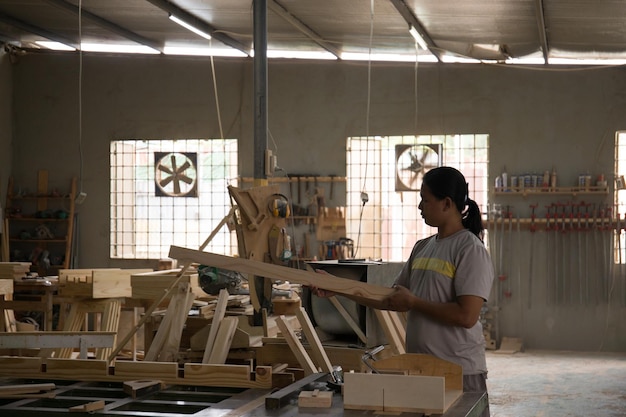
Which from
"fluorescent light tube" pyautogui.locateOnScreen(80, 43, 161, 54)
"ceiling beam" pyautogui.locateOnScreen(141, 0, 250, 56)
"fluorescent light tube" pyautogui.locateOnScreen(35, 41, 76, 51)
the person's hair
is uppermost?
"fluorescent light tube" pyautogui.locateOnScreen(35, 41, 76, 51)

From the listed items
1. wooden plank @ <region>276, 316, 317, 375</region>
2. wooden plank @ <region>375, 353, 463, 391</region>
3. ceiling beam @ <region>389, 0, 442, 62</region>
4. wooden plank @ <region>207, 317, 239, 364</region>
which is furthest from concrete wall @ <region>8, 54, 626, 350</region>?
wooden plank @ <region>375, 353, 463, 391</region>

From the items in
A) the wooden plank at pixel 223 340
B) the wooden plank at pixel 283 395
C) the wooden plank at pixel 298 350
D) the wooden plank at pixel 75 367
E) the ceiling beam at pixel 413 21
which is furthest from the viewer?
the ceiling beam at pixel 413 21

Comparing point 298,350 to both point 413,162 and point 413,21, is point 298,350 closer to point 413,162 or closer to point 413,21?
point 413,21

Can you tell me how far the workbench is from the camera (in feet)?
9.52

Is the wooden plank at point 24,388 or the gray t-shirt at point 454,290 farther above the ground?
the gray t-shirt at point 454,290

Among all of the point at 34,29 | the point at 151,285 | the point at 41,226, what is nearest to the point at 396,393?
the point at 151,285

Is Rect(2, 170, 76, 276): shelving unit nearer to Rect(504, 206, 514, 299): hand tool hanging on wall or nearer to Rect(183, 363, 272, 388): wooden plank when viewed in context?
Rect(504, 206, 514, 299): hand tool hanging on wall

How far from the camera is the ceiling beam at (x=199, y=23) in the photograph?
8500mm

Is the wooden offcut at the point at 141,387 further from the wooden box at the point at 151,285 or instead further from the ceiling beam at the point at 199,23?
the ceiling beam at the point at 199,23

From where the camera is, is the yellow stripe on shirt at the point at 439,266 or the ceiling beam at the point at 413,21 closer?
the yellow stripe on shirt at the point at 439,266

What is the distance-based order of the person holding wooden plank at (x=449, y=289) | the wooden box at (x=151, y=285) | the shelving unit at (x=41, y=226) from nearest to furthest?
the person holding wooden plank at (x=449, y=289), the wooden box at (x=151, y=285), the shelving unit at (x=41, y=226)

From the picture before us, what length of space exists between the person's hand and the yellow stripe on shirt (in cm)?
12

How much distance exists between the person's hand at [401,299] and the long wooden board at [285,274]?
0.06m

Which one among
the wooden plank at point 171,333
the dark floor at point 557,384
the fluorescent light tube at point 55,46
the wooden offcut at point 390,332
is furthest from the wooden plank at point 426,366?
the fluorescent light tube at point 55,46
